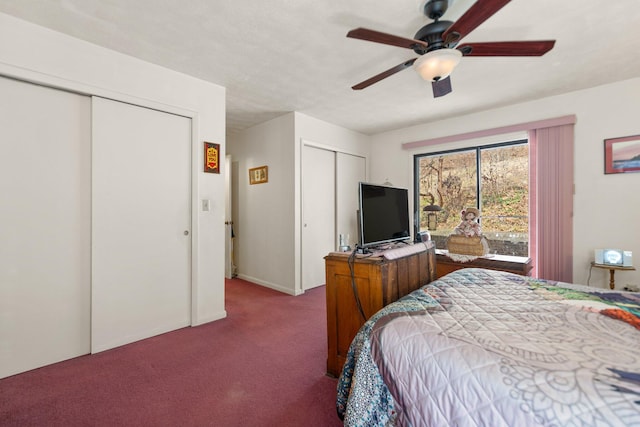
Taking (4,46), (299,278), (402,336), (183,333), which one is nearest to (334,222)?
(299,278)

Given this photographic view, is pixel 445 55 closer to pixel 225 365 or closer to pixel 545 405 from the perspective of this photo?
pixel 545 405

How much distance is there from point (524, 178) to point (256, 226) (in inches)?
153

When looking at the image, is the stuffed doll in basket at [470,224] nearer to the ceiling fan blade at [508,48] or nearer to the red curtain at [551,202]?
the red curtain at [551,202]

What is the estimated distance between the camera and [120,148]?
8.07 feet

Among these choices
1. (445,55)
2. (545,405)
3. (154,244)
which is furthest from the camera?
(154,244)

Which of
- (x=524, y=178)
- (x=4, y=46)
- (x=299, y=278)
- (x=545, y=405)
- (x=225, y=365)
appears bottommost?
(x=225, y=365)

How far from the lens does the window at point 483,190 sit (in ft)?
12.2

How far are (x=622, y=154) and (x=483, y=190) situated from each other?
4.57 ft

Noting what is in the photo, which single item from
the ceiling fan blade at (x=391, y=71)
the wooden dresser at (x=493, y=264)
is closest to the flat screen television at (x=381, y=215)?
the ceiling fan blade at (x=391, y=71)

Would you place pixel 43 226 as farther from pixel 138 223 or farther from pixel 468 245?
pixel 468 245

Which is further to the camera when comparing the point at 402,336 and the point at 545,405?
the point at 402,336

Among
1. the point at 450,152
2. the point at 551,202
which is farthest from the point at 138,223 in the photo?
the point at 551,202

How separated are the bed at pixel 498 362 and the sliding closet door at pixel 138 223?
2101 millimetres

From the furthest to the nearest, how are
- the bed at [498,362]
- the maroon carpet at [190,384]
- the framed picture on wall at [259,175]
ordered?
the framed picture on wall at [259,175] → the maroon carpet at [190,384] → the bed at [498,362]
